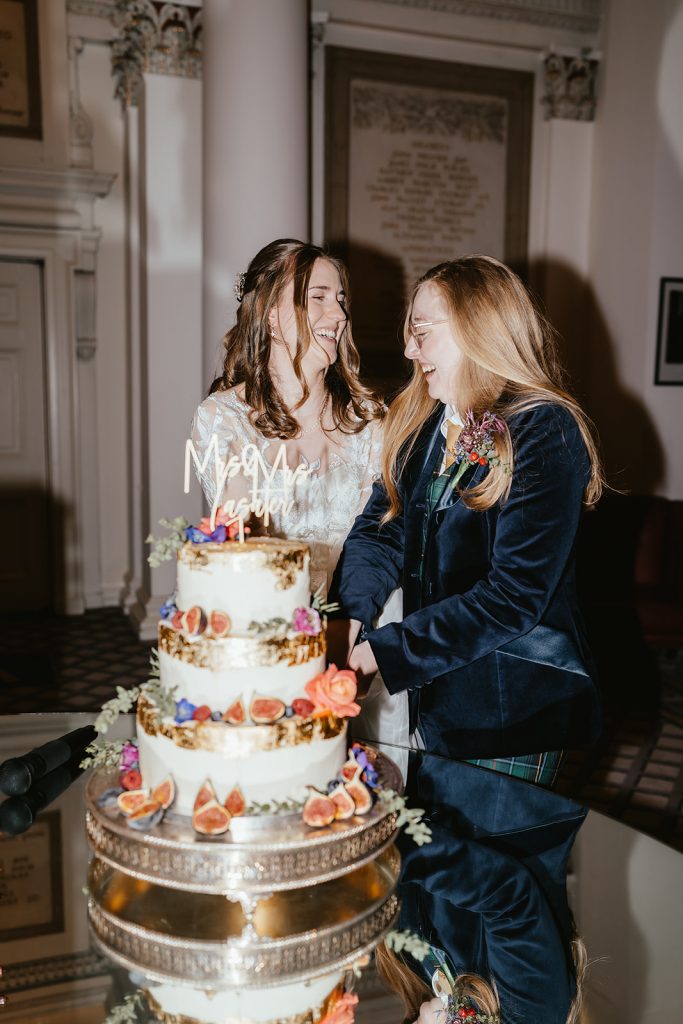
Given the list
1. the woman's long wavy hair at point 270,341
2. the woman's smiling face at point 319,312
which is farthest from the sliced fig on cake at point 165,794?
the woman's smiling face at point 319,312

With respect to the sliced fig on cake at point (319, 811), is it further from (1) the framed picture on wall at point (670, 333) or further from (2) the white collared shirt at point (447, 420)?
(1) the framed picture on wall at point (670, 333)

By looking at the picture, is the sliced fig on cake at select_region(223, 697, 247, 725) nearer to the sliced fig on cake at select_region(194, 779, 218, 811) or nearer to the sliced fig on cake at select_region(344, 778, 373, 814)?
the sliced fig on cake at select_region(194, 779, 218, 811)

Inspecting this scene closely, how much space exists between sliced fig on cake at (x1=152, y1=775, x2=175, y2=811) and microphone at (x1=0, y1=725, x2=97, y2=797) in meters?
0.61

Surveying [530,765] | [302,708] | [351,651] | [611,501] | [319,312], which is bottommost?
[611,501]

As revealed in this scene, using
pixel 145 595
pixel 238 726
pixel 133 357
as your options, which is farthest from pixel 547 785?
pixel 133 357

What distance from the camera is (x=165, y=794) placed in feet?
4.89

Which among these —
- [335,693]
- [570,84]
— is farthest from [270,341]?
[570,84]

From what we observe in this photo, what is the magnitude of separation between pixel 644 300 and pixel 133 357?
13.8ft

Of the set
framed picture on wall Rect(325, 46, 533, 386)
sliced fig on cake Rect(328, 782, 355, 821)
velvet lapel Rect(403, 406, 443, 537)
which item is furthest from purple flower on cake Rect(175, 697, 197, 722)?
framed picture on wall Rect(325, 46, 533, 386)

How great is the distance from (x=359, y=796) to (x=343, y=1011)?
1.17ft

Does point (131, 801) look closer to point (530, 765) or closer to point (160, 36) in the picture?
point (530, 765)

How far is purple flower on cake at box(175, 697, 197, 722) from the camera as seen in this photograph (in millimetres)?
1495

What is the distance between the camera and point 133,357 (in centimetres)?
743

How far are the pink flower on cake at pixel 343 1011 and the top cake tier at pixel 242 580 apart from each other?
1.87 ft
